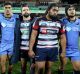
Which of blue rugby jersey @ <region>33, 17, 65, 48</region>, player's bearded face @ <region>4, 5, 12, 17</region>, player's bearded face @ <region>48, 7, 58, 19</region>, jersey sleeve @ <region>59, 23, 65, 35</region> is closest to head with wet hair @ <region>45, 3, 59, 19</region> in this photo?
player's bearded face @ <region>48, 7, 58, 19</region>

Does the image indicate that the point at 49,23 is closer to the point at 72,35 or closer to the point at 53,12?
the point at 53,12

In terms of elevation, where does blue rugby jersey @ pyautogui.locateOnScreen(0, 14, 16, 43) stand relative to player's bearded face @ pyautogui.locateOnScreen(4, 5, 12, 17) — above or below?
below

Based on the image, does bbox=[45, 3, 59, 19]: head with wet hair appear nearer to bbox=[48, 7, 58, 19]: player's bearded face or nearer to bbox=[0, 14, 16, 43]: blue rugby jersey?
bbox=[48, 7, 58, 19]: player's bearded face

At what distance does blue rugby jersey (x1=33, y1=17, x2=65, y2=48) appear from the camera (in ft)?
22.7

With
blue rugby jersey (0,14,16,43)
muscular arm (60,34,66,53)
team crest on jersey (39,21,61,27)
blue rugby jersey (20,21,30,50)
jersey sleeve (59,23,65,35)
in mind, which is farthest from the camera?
blue rugby jersey (0,14,16,43)

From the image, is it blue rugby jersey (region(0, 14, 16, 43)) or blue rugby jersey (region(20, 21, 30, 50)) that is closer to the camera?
blue rugby jersey (region(20, 21, 30, 50))

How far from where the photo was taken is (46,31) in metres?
6.91

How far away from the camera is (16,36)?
25.3 feet

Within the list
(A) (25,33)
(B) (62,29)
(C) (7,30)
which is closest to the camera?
(B) (62,29)

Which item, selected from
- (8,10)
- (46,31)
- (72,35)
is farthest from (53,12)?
(8,10)

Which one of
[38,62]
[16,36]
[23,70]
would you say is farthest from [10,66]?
[38,62]

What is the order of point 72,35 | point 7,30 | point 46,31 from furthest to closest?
point 7,30 < point 72,35 < point 46,31

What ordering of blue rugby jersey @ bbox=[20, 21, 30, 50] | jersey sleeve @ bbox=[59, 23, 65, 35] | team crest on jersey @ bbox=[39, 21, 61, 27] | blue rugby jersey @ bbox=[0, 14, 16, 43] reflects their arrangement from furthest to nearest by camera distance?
blue rugby jersey @ bbox=[0, 14, 16, 43], blue rugby jersey @ bbox=[20, 21, 30, 50], jersey sleeve @ bbox=[59, 23, 65, 35], team crest on jersey @ bbox=[39, 21, 61, 27]

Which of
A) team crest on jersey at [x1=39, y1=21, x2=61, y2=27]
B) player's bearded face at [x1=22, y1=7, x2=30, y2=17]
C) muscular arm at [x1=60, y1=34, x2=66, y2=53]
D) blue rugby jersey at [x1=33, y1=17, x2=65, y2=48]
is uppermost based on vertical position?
player's bearded face at [x1=22, y1=7, x2=30, y2=17]
